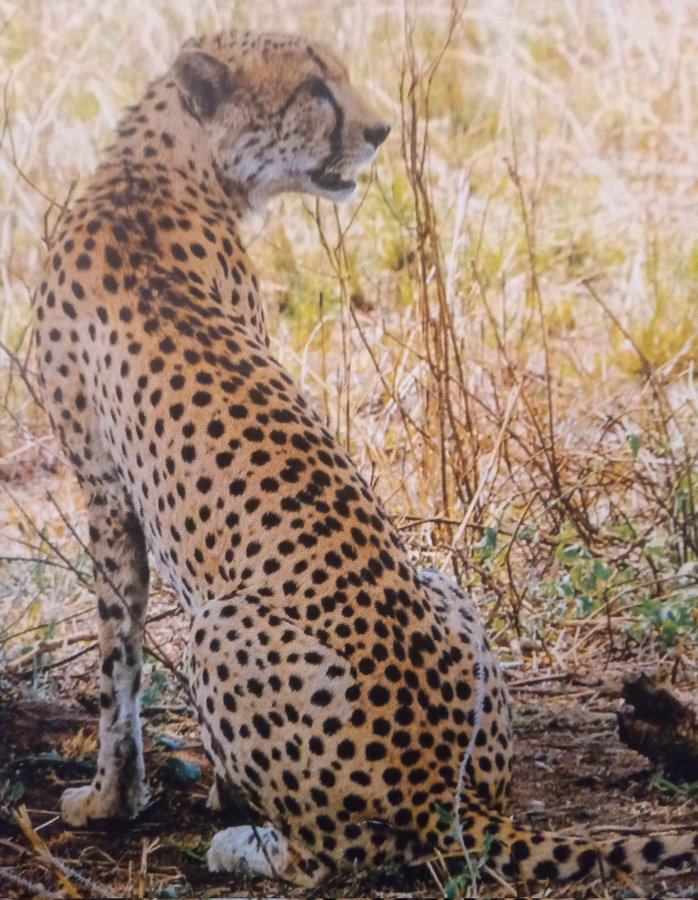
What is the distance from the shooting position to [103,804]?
227 centimetres

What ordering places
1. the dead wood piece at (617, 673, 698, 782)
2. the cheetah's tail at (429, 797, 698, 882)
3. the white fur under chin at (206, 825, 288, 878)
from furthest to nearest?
1. the dead wood piece at (617, 673, 698, 782)
2. the white fur under chin at (206, 825, 288, 878)
3. the cheetah's tail at (429, 797, 698, 882)

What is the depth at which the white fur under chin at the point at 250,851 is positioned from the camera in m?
2.08

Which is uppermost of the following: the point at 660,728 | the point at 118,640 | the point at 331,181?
the point at 331,181

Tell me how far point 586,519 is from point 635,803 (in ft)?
1.67

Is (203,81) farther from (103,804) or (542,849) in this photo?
(542,849)

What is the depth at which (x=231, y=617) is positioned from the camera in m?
2.05

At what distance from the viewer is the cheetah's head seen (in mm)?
2318

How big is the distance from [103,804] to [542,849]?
2.57 ft

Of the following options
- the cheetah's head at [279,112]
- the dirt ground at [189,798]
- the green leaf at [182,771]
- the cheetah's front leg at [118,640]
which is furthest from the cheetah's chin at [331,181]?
the green leaf at [182,771]

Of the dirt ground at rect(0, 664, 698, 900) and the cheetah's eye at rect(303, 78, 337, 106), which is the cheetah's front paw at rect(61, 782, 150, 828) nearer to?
the dirt ground at rect(0, 664, 698, 900)

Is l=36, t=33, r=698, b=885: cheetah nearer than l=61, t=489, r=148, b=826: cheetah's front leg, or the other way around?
l=36, t=33, r=698, b=885: cheetah

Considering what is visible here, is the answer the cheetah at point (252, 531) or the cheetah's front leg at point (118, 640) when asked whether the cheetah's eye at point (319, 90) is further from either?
the cheetah's front leg at point (118, 640)

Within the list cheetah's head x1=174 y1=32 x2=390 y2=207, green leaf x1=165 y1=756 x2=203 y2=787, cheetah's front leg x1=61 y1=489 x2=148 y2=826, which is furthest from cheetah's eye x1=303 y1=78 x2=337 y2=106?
green leaf x1=165 y1=756 x2=203 y2=787

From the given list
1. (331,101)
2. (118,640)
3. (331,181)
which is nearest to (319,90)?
(331,101)
